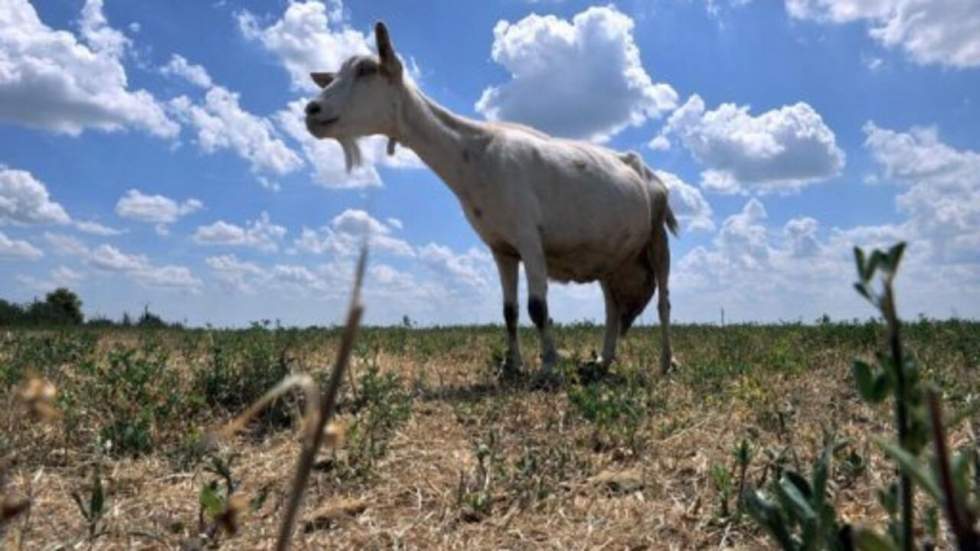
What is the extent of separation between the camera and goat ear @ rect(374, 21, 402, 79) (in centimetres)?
717

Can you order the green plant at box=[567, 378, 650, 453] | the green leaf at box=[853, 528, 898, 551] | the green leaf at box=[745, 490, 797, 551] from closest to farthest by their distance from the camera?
the green leaf at box=[853, 528, 898, 551] < the green leaf at box=[745, 490, 797, 551] < the green plant at box=[567, 378, 650, 453]

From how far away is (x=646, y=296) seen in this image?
9.32 m

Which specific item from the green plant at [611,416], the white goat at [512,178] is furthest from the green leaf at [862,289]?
the white goat at [512,178]

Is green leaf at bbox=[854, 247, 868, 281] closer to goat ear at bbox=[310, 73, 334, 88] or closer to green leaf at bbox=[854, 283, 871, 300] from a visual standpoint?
green leaf at bbox=[854, 283, 871, 300]

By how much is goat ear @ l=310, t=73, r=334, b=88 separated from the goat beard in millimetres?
729

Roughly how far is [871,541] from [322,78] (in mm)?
7916

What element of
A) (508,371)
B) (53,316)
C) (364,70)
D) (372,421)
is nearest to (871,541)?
(372,421)

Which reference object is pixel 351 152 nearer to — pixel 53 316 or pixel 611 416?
pixel 611 416

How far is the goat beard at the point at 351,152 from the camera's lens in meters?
7.62

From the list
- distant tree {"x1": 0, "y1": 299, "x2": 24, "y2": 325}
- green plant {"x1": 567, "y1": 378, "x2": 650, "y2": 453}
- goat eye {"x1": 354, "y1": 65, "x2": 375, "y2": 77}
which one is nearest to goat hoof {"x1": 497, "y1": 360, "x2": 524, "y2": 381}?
green plant {"x1": 567, "y1": 378, "x2": 650, "y2": 453}

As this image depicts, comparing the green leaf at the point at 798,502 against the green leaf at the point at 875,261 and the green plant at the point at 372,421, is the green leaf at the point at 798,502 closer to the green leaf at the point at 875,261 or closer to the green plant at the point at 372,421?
the green leaf at the point at 875,261

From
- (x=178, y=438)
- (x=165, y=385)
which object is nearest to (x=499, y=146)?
(x=165, y=385)

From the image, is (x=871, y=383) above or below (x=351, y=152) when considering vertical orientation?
below

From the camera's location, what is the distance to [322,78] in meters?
8.09
